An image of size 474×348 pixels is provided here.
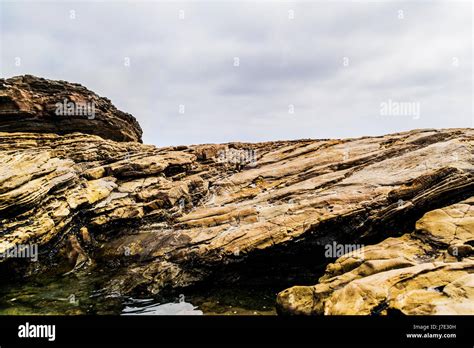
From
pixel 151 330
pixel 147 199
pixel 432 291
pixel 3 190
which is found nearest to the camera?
pixel 432 291

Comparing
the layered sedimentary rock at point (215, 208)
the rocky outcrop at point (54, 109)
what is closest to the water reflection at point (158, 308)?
the layered sedimentary rock at point (215, 208)

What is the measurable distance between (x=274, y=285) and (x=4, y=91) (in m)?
25.7

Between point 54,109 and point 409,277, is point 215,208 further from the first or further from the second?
point 54,109

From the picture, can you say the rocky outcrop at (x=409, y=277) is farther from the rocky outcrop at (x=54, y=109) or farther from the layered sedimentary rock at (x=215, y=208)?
the rocky outcrop at (x=54, y=109)

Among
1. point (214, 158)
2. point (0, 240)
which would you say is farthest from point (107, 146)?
point (0, 240)

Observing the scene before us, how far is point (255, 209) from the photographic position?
21.3m

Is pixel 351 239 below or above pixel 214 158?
below

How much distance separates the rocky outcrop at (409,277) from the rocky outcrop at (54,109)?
24730mm

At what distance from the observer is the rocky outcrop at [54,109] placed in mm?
25763

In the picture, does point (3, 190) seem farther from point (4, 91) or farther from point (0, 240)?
point (4, 91)

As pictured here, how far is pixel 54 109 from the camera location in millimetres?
27656

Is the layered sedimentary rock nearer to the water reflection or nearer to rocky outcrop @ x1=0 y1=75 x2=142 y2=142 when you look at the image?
rocky outcrop @ x1=0 y1=75 x2=142 y2=142

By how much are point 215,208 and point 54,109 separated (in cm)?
1715

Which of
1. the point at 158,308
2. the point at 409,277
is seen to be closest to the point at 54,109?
Result: the point at 158,308
